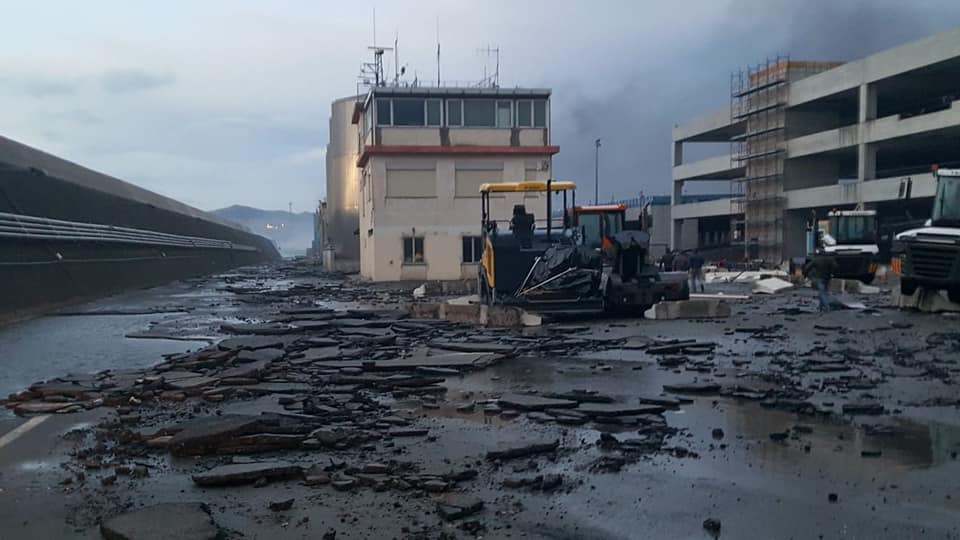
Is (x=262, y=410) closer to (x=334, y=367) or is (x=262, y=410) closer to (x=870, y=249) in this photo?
(x=334, y=367)

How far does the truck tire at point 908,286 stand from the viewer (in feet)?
63.4

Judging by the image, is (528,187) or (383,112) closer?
(528,187)

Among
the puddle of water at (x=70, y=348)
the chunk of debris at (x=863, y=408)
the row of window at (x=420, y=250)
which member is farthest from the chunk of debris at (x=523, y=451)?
the row of window at (x=420, y=250)

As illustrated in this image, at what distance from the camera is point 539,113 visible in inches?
1721

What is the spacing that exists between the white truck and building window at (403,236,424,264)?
27.3 m

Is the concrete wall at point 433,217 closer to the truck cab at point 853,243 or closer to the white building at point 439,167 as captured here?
the white building at point 439,167

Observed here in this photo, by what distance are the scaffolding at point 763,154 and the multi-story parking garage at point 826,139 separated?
0.08 metres

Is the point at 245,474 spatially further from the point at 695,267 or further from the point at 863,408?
the point at 695,267

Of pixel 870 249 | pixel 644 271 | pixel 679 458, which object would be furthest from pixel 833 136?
pixel 679 458

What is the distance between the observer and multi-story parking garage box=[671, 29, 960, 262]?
45.3 meters

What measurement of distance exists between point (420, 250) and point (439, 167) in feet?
14.7

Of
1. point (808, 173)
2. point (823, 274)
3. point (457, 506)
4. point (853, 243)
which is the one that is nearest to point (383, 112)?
point (853, 243)

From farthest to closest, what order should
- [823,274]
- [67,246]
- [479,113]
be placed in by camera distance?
1. [479,113]
2. [67,246]
3. [823,274]

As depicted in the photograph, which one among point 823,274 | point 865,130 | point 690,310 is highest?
point 865,130
